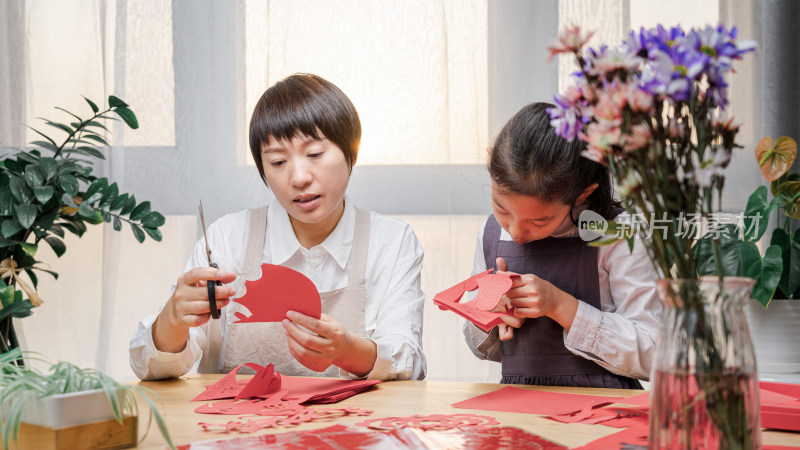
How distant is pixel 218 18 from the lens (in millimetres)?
2213

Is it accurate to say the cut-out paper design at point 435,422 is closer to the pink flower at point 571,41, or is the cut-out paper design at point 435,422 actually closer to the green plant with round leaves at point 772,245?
the pink flower at point 571,41

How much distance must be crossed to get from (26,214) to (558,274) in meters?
1.10

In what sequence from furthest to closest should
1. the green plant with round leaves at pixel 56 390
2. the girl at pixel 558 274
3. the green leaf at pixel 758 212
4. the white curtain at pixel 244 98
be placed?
the white curtain at pixel 244 98
the green leaf at pixel 758 212
the girl at pixel 558 274
the green plant with round leaves at pixel 56 390

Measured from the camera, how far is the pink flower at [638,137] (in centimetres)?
61

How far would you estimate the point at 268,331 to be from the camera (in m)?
1.60

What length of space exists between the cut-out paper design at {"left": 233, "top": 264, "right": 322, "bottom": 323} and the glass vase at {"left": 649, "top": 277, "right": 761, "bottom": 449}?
65cm

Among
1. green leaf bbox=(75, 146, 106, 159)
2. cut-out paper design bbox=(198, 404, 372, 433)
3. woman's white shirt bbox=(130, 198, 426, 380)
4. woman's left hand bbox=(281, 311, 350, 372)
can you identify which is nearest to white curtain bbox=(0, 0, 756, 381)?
woman's white shirt bbox=(130, 198, 426, 380)

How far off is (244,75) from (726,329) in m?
1.85

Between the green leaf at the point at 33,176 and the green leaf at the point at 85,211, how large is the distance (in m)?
0.09

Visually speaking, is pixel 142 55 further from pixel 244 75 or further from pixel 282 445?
pixel 282 445

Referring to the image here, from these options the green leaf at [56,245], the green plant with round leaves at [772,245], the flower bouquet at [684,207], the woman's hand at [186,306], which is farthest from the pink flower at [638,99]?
the green leaf at [56,245]

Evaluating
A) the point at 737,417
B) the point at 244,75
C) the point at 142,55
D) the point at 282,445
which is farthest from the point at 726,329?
the point at 142,55

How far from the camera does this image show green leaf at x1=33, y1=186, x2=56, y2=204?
1375 mm

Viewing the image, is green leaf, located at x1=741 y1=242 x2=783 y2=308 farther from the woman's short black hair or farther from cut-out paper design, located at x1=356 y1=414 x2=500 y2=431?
the woman's short black hair
